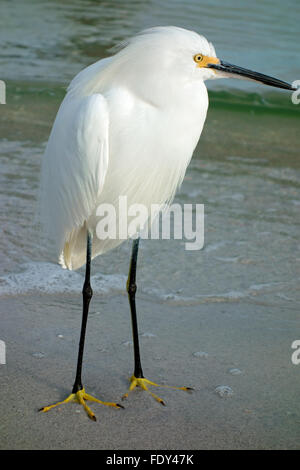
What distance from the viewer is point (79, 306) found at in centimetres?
328

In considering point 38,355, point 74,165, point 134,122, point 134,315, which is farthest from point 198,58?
point 38,355

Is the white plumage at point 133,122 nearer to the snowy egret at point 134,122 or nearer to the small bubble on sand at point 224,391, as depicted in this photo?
the snowy egret at point 134,122

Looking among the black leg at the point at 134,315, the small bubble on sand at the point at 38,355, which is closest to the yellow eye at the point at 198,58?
the black leg at the point at 134,315

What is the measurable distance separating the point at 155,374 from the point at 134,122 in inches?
42.5

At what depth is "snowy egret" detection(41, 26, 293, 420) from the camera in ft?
7.50

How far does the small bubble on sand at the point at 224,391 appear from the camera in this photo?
2.56 metres

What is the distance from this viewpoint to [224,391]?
2.58m

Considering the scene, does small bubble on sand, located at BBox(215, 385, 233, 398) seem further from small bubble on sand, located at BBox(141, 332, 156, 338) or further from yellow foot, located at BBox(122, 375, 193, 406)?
small bubble on sand, located at BBox(141, 332, 156, 338)

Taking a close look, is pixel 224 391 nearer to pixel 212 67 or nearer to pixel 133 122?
pixel 133 122

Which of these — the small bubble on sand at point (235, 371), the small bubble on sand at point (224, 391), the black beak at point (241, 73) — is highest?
the black beak at point (241, 73)

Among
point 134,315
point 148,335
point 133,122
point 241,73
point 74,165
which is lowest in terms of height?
point 148,335

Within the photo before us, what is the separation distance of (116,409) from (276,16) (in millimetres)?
8979

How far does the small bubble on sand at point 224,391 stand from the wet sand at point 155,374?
0.02 m
